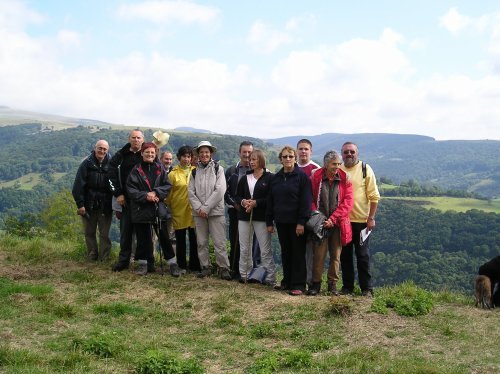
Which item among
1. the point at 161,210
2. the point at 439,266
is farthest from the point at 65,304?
the point at 439,266

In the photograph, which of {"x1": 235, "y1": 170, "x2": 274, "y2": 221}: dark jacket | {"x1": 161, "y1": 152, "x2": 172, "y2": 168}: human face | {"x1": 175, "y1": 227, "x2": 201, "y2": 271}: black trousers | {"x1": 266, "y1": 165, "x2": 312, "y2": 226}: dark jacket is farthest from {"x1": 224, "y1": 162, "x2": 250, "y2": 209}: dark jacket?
{"x1": 161, "y1": 152, "x2": 172, "y2": 168}: human face

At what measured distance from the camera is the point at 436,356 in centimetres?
497

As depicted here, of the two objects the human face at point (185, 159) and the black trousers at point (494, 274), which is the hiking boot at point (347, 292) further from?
the human face at point (185, 159)

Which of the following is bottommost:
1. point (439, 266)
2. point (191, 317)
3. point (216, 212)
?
point (439, 266)

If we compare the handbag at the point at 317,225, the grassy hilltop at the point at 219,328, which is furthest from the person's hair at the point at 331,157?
the grassy hilltop at the point at 219,328

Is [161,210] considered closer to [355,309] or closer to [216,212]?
[216,212]

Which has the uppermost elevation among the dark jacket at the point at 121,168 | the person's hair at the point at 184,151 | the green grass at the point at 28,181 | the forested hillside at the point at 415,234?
the person's hair at the point at 184,151

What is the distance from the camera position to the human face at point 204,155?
26.5 feet

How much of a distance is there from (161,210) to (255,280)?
2081 millimetres

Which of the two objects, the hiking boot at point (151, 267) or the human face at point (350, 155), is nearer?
the human face at point (350, 155)

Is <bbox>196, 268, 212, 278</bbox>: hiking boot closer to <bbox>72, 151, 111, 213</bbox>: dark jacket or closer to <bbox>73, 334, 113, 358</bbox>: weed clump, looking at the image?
<bbox>72, 151, 111, 213</bbox>: dark jacket

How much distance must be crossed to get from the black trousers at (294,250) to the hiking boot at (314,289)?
0.36 ft

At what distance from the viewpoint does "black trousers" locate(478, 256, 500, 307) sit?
→ 712 cm

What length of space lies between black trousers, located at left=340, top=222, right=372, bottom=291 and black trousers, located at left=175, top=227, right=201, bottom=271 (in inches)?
108
